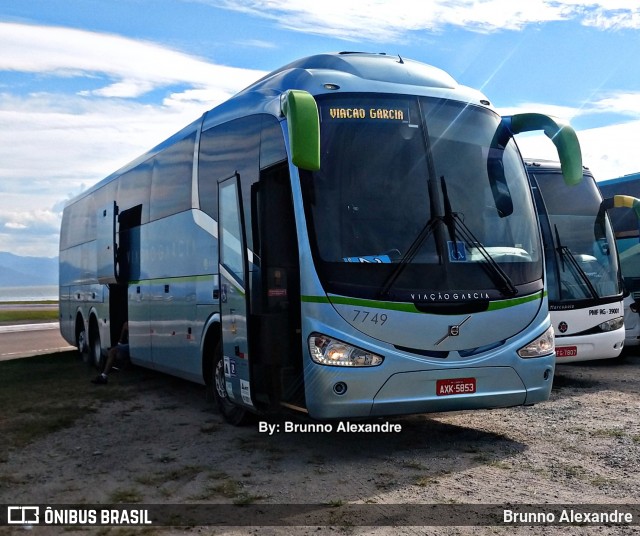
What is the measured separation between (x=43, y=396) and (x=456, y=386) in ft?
23.9

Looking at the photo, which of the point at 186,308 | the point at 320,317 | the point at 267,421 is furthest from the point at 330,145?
the point at 186,308

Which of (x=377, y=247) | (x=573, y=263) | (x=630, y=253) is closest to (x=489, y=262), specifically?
(x=377, y=247)

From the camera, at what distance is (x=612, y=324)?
41.0 feet

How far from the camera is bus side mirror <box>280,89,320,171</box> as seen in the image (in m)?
6.85

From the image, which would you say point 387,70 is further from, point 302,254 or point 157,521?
point 157,521

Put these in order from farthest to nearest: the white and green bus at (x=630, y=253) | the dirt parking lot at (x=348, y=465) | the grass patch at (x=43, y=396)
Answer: the white and green bus at (x=630, y=253)
the grass patch at (x=43, y=396)
the dirt parking lot at (x=348, y=465)

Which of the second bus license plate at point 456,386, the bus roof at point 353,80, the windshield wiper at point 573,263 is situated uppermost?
the bus roof at point 353,80

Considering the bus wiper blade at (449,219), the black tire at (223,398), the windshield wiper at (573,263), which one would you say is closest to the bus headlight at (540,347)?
the bus wiper blade at (449,219)

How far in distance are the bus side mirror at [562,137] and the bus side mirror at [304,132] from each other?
8.89 feet

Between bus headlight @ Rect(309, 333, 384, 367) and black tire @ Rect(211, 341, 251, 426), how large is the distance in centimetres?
213

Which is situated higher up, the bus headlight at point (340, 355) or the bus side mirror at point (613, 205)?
the bus side mirror at point (613, 205)

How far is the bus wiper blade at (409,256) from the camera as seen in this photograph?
751 centimetres

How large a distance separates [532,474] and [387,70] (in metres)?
4.17

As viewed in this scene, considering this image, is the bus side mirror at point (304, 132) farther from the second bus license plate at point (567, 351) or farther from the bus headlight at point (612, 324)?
the bus headlight at point (612, 324)
